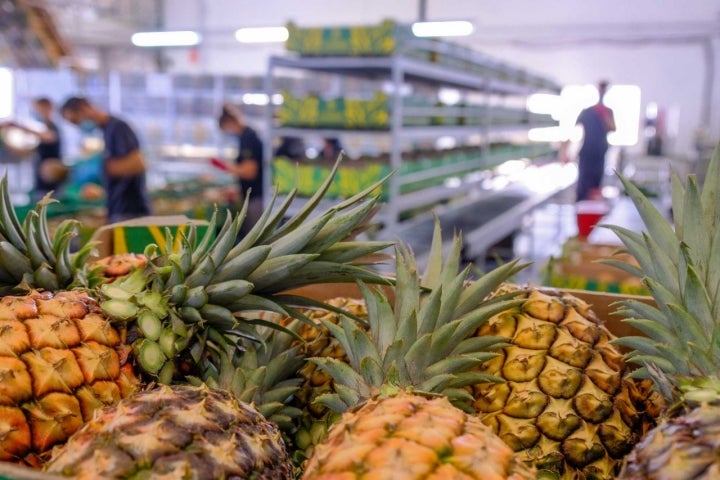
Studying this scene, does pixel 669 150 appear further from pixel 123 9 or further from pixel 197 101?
pixel 123 9

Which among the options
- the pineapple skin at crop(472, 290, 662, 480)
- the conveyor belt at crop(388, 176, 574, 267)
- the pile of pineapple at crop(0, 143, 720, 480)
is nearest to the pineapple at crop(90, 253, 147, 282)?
the pile of pineapple at crop(0, 143, 720, 480)

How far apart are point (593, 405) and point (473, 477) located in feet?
1.46

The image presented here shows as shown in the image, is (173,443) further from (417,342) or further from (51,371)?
(417,342)

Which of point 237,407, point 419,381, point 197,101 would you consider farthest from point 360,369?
point 197,101

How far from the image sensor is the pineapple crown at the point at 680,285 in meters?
1.08

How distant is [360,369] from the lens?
1.17 meters

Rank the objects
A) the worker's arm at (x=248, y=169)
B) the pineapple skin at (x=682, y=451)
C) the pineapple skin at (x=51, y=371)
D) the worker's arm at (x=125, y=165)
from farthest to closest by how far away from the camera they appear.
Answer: the worker's arm at (x=248, y=169)
the worker's arm at (x=125, y=165)
the pineapple skin at (x=51, y=371)
the pineapple skin at (x=682, y=451)

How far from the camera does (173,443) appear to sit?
0.92 metres

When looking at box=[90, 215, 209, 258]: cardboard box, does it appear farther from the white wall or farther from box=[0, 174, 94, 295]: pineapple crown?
the white wall

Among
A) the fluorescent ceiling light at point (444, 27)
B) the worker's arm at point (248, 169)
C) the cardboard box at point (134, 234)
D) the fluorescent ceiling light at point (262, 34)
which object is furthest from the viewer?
the fluorescent ceiling light at point (262, 34)

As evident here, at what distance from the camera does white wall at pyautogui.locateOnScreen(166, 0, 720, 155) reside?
16.1 meters

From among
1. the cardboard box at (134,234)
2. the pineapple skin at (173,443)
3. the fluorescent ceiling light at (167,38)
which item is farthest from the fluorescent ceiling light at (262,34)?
the pineapple skin at (173,443)

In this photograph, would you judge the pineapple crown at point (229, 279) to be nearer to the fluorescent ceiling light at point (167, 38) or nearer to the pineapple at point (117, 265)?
the pineapple at point (117, 265)

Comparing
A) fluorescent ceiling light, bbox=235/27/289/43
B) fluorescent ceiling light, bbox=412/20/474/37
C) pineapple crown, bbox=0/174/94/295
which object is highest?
fluorescent ceiling light, bbox=235/27/289/43
